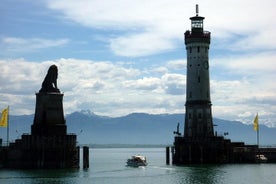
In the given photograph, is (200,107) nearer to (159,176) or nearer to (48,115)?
(159,176)

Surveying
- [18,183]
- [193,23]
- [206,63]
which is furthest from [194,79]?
[18,183]

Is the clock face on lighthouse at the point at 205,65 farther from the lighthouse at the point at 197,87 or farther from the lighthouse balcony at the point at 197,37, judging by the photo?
the lighthouse balcony at the point at 197,37

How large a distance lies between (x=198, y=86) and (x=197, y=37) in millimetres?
10006

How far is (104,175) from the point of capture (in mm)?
105312

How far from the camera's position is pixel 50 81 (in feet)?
367

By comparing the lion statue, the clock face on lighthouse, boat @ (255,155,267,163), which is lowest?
boat @ (255,155,267,163)

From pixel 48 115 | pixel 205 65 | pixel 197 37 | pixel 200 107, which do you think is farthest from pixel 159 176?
pixel 197 37

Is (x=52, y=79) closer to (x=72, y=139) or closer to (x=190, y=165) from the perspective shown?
(x=72, y=139)

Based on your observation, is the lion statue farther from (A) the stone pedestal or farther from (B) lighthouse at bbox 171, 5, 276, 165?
(B) lighthouse at bbox 171, 5, 276, 165

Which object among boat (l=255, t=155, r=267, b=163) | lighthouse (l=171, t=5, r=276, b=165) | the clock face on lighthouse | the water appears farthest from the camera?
the clock face on lighthouse

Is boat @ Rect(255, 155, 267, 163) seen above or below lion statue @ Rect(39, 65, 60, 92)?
below

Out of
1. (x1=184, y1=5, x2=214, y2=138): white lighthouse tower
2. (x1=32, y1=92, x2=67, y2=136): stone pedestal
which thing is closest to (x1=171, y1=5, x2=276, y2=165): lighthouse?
(x1=184, y1=5, x2=214, y2=138): white lighthouse tower

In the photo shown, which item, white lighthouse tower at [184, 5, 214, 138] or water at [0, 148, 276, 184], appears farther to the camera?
white lighthouse tower at [184, 5, 214, 138]

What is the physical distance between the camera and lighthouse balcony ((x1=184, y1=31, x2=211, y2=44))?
419ft
